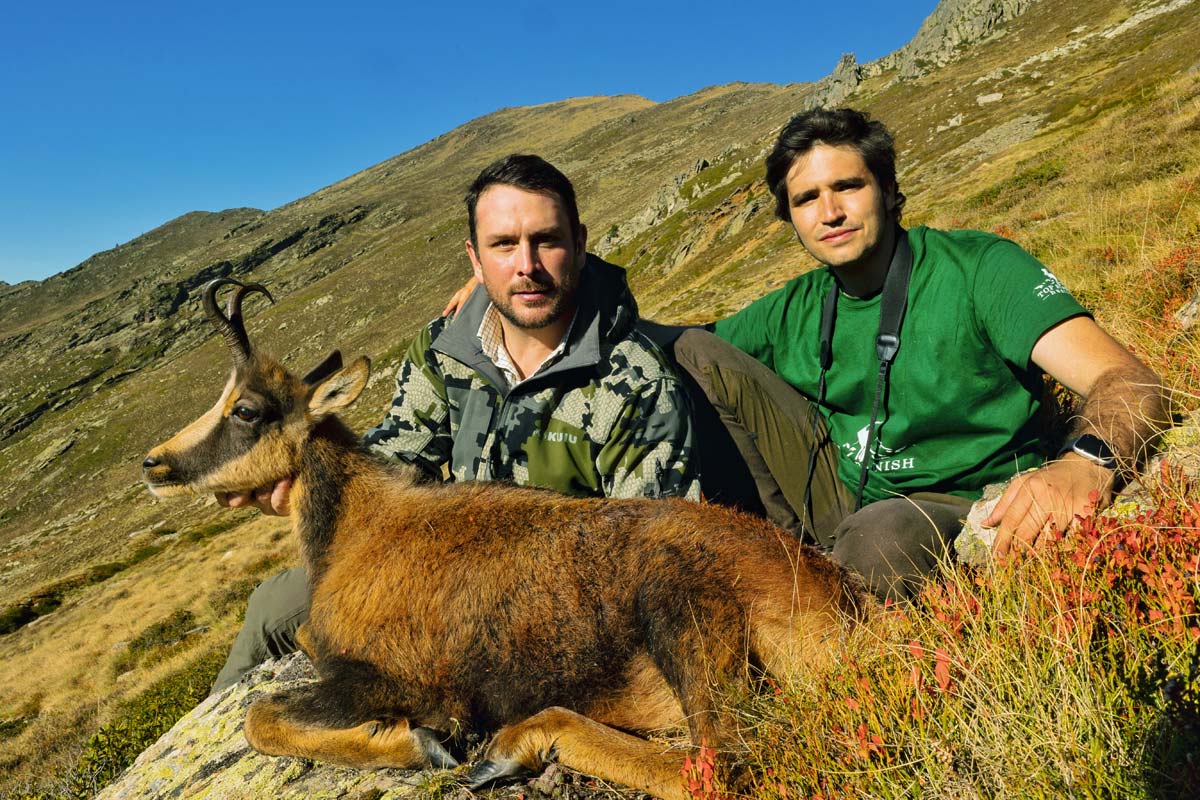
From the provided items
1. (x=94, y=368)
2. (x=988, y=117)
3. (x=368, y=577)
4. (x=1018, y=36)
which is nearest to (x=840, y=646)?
(x=368, y=577)

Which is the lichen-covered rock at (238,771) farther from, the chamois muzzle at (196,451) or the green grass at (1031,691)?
the green grass at (1031,691)

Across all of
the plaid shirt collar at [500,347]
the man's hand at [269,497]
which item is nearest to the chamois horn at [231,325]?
the man's hand at [269,497]

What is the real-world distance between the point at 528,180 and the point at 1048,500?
4.22m

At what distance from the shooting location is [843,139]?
17.2ft

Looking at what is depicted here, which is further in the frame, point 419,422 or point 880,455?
point 419,422

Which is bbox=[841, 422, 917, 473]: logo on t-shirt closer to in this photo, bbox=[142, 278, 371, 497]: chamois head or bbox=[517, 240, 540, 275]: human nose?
bbox=[517, 240, 540, 275]: human nose

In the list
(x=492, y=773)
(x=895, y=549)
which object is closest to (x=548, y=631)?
(x=492, y=773)

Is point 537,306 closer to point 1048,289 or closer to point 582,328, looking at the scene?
point 582,328

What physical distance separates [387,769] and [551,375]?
2.92 meters

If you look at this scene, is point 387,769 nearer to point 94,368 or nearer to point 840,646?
point 840,646

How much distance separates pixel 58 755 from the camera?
55.1 feet

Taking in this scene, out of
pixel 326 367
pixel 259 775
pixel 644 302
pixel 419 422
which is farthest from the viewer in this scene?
pixel 644 302

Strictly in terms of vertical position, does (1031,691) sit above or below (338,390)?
below

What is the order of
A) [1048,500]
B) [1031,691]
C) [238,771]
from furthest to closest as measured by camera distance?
1. [238,771]
2. [1048,500]
3. [1031,691]
